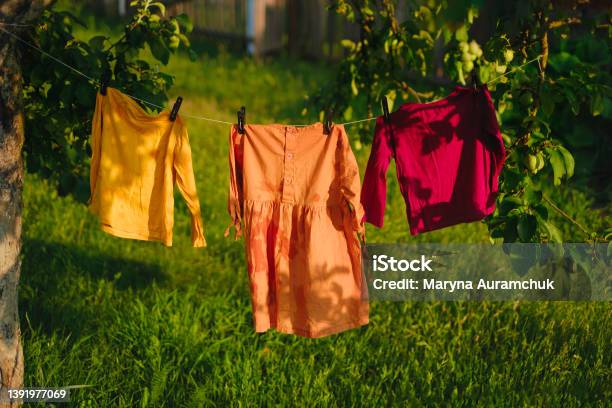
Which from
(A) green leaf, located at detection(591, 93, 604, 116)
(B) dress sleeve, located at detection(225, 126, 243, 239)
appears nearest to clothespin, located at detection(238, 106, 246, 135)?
(B) dress sleeve, located at detection(225, 126, 243, 239)

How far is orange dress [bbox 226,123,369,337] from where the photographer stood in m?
3.20

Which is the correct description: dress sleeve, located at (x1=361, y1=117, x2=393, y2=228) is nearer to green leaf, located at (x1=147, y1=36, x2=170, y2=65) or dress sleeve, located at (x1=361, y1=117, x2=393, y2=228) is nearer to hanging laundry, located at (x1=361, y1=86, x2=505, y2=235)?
hanging laundry, located at (x1=361, y1=86, x2=505, y2=235)

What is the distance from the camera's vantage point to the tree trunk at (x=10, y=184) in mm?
3111

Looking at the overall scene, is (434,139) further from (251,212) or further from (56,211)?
(56,211)

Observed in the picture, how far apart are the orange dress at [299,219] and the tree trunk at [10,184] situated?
2.93ft

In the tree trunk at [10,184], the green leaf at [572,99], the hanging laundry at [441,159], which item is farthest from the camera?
the green leaf at [572,99]

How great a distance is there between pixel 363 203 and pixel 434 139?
0.41 meters

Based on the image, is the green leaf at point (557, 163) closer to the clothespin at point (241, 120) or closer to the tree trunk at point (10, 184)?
the clothespin at point (241, 120)

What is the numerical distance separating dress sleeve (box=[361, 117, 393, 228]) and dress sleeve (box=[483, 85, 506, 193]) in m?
0.40

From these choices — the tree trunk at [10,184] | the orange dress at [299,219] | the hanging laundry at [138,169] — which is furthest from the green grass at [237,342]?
the hanging laundry at [138,169]

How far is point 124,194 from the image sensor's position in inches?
132

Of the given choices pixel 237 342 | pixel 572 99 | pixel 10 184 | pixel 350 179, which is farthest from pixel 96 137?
pixel 572 99

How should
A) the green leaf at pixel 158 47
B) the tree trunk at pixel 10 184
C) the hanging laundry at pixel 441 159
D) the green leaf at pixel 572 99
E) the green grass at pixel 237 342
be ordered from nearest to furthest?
the tree trunk at pixel 10 184 < the hanging laundry at pixel 441 159 < the green leaf at pixel 572 99 < the green leaf at pixel 158 47 < the green grass at pixel 237 342

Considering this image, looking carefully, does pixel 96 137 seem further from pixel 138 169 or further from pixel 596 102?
pixel 596 102
